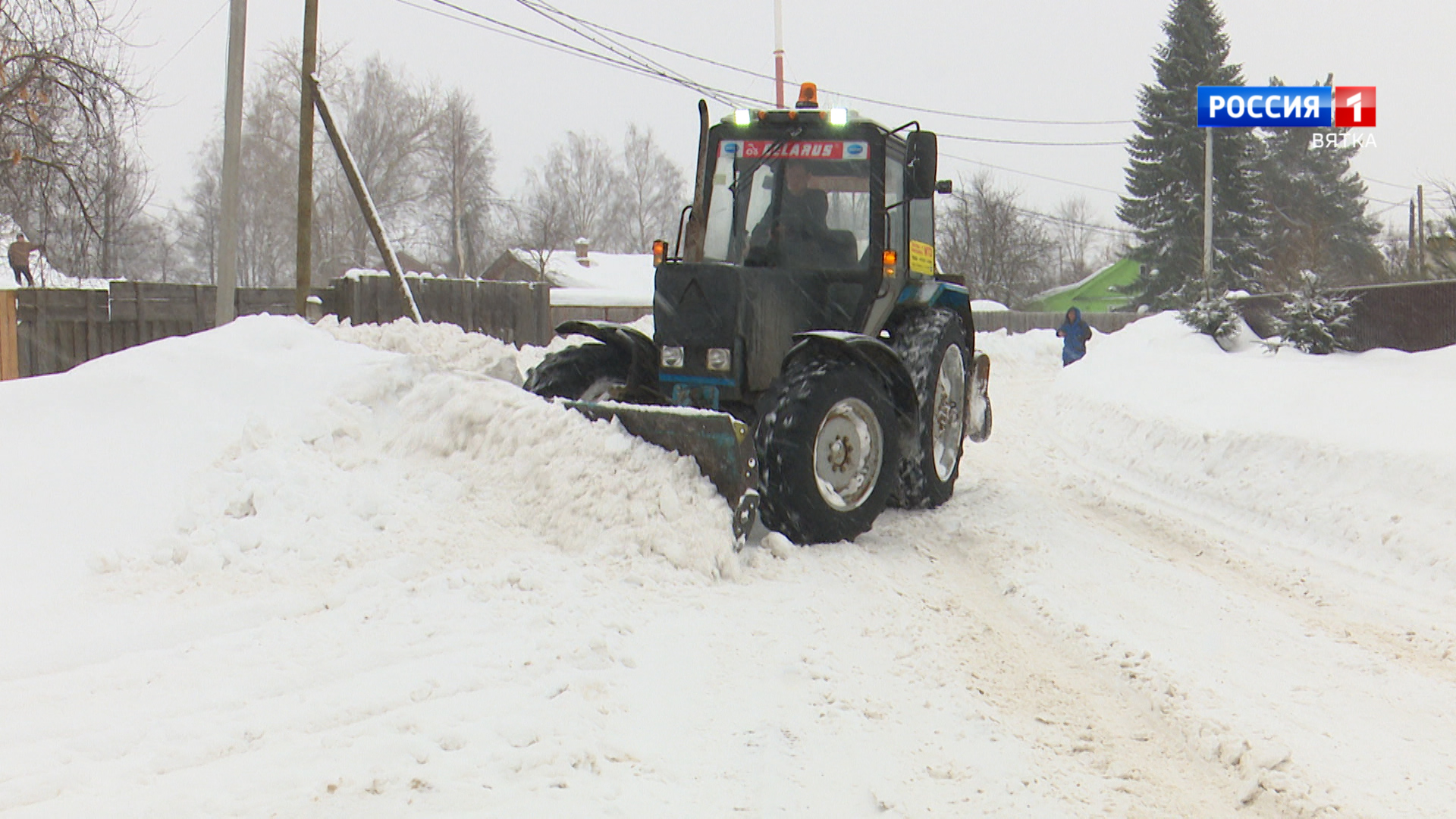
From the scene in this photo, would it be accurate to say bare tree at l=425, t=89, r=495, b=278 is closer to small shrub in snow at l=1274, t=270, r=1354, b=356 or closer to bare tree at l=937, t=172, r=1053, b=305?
bare tree at l=937, t=172, r=1053, b=305

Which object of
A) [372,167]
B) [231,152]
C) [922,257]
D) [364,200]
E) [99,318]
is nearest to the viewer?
[922,257]

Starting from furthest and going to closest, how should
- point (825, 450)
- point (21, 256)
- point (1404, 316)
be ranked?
1. point (21, 256)
2. point (1404, 316)
3. point (825, 450)

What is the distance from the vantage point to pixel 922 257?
7.57 metres

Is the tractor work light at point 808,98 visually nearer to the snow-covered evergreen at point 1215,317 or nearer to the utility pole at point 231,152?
the utility pole at point 231,152

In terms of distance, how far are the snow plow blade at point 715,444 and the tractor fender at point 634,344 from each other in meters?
1.16

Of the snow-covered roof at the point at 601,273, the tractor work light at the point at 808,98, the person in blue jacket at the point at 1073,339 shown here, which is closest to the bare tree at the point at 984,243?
the snow-covered roof at the point at 601,273

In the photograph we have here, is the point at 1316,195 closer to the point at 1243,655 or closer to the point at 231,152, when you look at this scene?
the point at 231,152


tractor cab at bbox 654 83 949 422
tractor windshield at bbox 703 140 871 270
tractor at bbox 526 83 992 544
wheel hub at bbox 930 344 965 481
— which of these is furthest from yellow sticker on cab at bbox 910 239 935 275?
tractor windshield at bbox 703 140 871 270

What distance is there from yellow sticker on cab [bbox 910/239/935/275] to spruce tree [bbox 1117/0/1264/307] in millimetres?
30199

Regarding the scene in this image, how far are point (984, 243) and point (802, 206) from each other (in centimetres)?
3809

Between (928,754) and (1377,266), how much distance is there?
75.3 ft

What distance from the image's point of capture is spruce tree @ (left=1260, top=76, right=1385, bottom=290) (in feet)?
123

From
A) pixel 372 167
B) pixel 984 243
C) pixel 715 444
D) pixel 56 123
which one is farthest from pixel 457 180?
pixel 715 444

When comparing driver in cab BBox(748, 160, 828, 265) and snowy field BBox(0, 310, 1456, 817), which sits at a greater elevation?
driver in cab BBox(748, 160, 828, 265)
